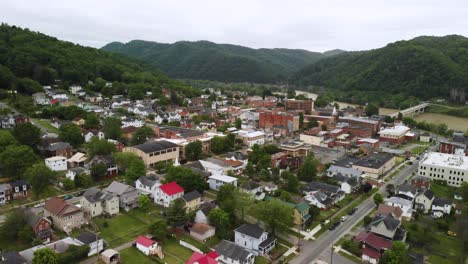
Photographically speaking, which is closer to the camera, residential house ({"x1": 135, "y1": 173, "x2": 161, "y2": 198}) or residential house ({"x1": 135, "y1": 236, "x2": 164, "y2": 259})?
residential house ({"x1": 135, "y1": 236, "x2": 164, "y2": 259})

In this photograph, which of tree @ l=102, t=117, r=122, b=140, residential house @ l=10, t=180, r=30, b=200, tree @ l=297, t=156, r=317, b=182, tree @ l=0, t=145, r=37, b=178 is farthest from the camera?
tree @ l=102, t=117, r=122, b=140

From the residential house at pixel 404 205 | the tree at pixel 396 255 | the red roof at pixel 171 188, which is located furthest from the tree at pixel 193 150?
the tree at pixel 396 255

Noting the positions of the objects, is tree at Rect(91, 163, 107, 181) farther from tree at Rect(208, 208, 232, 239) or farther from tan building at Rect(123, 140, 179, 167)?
tree at Rect(208, 208, 232, 239)

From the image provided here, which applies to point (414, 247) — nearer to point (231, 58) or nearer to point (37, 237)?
point (37, 237)

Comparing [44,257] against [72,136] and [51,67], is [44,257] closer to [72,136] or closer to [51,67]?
[72,136]

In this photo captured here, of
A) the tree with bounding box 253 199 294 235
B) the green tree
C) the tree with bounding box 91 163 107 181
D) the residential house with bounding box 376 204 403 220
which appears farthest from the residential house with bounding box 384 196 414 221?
the green tree

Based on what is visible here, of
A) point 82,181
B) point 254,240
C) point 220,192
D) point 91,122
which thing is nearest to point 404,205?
point 254,240

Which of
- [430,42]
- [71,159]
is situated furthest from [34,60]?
[430,42]
